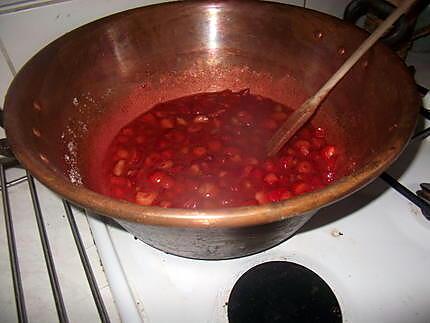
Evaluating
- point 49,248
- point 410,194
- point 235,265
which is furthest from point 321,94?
point 49,248

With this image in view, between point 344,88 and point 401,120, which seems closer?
point 401,120

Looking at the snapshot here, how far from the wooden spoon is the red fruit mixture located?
0.14ft

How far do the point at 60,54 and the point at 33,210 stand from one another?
0.41 meters

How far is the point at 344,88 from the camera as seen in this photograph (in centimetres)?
85

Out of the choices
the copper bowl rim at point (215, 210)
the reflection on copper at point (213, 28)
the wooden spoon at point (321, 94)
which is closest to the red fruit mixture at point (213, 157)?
the wooden spoon at point (321, 94)

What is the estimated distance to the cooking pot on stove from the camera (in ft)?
1.61

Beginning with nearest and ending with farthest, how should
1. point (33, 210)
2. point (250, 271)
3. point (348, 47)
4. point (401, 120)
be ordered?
point (401, 120), point (250, 271), point (348, 47), point (33, 210)

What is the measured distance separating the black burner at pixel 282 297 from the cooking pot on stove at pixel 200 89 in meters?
0.06

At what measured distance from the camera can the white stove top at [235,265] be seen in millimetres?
655

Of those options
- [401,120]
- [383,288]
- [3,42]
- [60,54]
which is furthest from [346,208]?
[3,42]

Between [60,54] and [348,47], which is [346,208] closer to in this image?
[348,47]

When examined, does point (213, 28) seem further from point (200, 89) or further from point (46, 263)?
point (46, 263)

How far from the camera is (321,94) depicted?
783 mm

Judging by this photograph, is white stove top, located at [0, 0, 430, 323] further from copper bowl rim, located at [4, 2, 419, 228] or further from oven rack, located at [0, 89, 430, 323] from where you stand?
copper bowl rim, located at [4, 2, 419, 228]
